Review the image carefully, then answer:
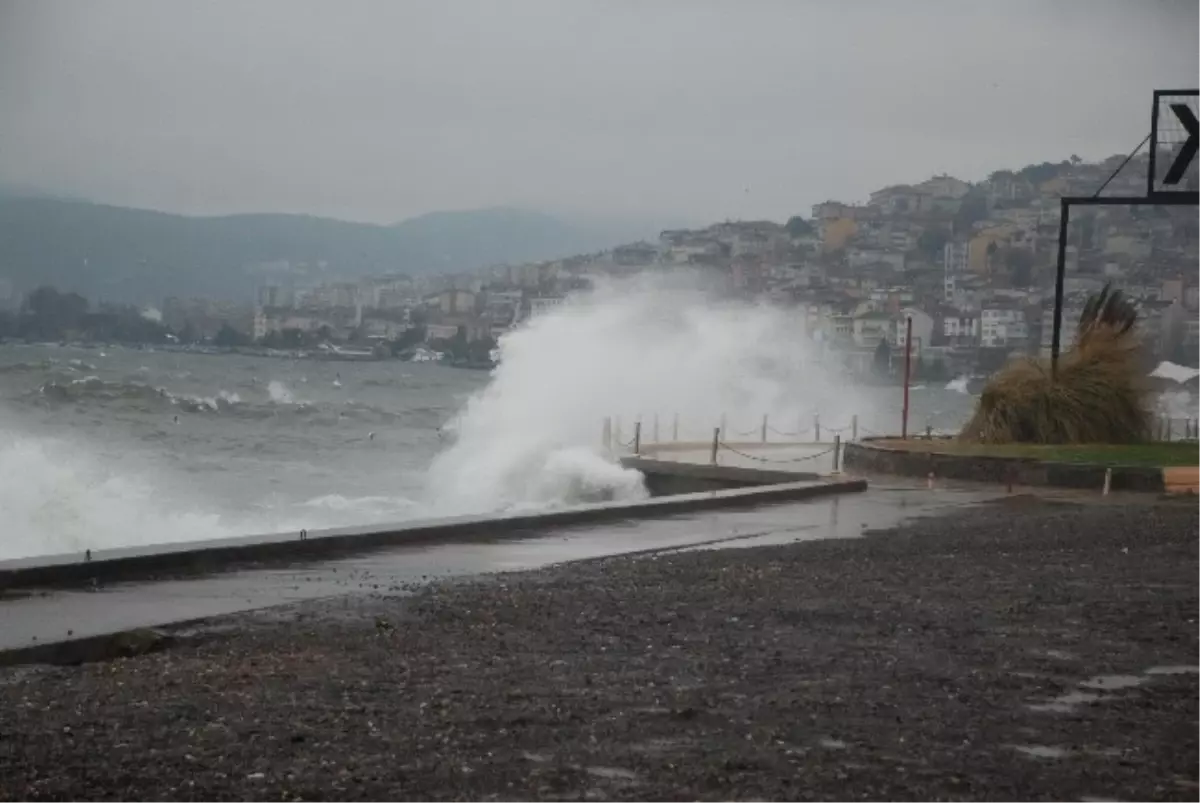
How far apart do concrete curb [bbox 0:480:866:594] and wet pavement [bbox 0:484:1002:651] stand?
21 cm

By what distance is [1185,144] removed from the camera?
2847 centimetres

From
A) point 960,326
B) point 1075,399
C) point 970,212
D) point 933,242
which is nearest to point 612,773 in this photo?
point 1075,399

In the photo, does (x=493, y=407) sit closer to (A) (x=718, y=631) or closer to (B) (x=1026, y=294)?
(A) (x=718, y=631)

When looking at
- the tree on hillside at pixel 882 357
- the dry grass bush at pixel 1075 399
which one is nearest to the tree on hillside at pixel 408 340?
the tree on hillside at pixel 882 357

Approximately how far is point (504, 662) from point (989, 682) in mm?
2208

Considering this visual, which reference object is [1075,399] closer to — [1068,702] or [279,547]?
[279,547]

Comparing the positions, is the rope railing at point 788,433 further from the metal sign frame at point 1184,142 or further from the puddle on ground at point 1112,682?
the puddle on ground at point 1112,682

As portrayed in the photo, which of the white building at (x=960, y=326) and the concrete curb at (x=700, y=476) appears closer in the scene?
the concrete curb at (x=700, y=476)

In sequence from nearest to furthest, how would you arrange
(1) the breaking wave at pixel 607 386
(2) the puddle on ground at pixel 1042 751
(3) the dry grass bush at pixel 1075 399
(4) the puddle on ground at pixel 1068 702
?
(2) the puddle on ground at pixel 1042 751 → (4) the puddle on ground at pixel 1068 702 → (3) the dry grass bush at pixel 1075 399 → (1) the breaking wave at pixel 607 386

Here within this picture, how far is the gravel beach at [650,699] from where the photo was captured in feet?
19.6

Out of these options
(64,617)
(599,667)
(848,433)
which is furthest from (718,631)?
(848,433)

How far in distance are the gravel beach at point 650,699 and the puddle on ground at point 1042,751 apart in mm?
18

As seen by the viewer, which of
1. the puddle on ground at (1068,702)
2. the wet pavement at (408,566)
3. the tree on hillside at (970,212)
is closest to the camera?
the puddle on ground at (1068,702)

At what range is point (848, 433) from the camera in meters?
50.2
